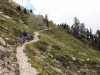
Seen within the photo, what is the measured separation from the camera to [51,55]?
48.3 metres

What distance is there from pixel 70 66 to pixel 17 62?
19688 mm

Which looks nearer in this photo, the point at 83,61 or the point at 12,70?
the point at 12,70

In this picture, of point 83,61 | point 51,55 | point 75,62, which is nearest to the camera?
point 51,55

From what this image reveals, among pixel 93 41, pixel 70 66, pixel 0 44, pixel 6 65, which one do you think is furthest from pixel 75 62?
pixel 93 41

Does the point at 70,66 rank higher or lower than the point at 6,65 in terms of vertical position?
lower

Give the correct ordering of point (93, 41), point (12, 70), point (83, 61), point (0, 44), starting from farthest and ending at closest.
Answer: point (93, 41) → point (83, 61) → point (0, 44) → point (12, 70)

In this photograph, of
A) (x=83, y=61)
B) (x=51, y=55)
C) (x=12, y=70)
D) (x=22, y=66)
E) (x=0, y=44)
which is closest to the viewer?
(x=12, y=70)

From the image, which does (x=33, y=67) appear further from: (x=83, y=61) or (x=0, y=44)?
(x=83, y=61)

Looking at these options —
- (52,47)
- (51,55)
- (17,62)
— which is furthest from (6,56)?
(52,47)

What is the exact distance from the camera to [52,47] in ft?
186

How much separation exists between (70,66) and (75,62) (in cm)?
320

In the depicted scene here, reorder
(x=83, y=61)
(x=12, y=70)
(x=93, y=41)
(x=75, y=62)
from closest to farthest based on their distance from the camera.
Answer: (x=12, y=70) < (x=75, y=62) < (x=83, y=61) < (x=93, y=41)

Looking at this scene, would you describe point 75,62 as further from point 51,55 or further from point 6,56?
point 6,56

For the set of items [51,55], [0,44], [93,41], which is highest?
[0,44]
